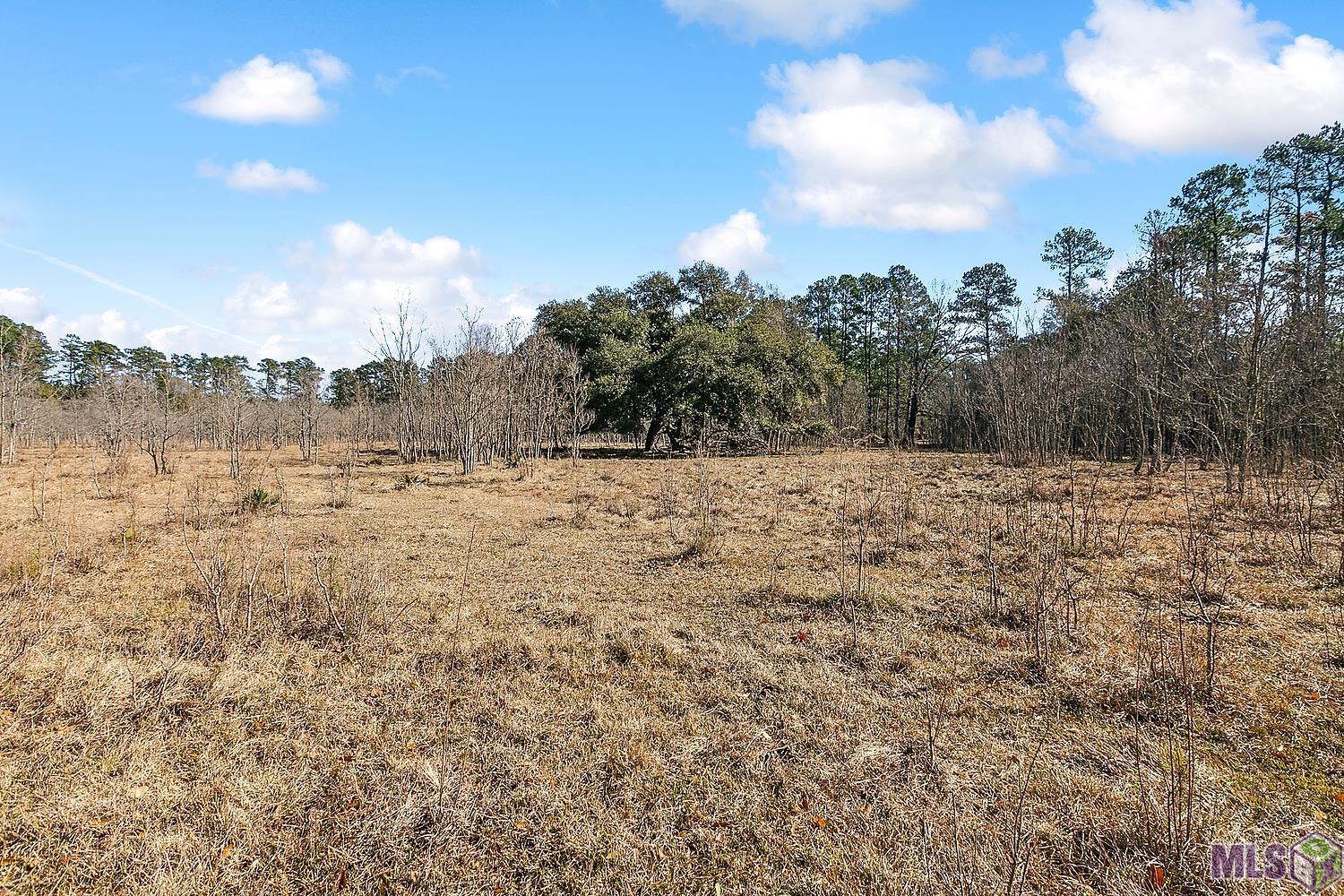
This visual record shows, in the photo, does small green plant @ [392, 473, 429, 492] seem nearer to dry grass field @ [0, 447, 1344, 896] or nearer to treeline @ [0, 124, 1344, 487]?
treeline @ [0, 124, 1344, 487]

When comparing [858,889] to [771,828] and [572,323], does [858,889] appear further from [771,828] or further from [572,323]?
[572,323]


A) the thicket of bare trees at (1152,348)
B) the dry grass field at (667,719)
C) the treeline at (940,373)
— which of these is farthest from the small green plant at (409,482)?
the thicket of bare trees at (1152,348)

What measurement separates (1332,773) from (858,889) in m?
2.59

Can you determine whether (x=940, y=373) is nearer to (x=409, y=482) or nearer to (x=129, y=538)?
(x=409, y=482)

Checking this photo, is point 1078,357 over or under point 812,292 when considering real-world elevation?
under

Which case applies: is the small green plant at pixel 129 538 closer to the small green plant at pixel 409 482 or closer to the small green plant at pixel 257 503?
the small green plant at pixel 257 503

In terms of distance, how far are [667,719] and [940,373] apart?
34073 millimetres

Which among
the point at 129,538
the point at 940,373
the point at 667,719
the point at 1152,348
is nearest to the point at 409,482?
the point at 129,538

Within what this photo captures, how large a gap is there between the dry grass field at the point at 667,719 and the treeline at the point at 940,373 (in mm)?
5535

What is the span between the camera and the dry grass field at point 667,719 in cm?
247

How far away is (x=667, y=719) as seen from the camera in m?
3.62

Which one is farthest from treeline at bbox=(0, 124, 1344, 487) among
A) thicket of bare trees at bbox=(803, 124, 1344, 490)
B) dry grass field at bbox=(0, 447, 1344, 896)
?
dry grass field at bbox=(0, 447, 1344, 896)

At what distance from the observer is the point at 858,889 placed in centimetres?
231

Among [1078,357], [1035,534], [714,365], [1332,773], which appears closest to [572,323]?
[714,365]
